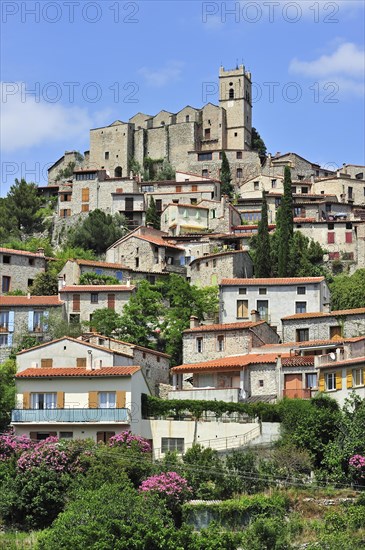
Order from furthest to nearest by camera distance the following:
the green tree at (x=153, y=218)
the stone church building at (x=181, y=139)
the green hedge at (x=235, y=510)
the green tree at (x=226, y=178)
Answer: the stone church building at (x=181, y=139) → the green tree at (x=226, y=178) → the green tree at (x=153, y=218) → the green hedge at (x=235, y=510)

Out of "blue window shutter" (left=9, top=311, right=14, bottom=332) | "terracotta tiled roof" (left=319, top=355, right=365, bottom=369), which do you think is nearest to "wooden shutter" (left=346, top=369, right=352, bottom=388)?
"terracotta tiled roof" (left=319, top=355, right=365, bottom=369)

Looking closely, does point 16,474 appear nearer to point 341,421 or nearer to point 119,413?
point 119,413

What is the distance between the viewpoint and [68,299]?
7325 cm

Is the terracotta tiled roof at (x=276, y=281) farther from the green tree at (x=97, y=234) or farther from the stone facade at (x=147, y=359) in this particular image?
the green tree at (x=97, y=234)

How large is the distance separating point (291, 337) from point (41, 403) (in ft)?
58.6

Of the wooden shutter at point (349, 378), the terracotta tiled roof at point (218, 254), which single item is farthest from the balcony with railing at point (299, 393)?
the terracotta tiled roof at point (218, 254)

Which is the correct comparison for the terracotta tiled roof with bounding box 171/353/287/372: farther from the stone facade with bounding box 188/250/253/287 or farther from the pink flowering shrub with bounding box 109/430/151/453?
the stone facade with bounding box 188/250/253/287

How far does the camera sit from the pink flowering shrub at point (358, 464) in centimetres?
4759

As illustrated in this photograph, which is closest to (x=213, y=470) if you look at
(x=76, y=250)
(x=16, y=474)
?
(x=16, y=474)

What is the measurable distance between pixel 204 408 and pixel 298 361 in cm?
578

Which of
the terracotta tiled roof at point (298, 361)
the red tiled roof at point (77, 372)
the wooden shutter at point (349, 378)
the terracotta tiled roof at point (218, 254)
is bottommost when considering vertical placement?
the wooden shutter at point (349, 378)

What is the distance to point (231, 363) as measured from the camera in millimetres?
58562

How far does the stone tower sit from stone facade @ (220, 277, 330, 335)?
5359 centimetres

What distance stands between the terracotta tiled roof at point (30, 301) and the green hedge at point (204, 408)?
18.4 meters
